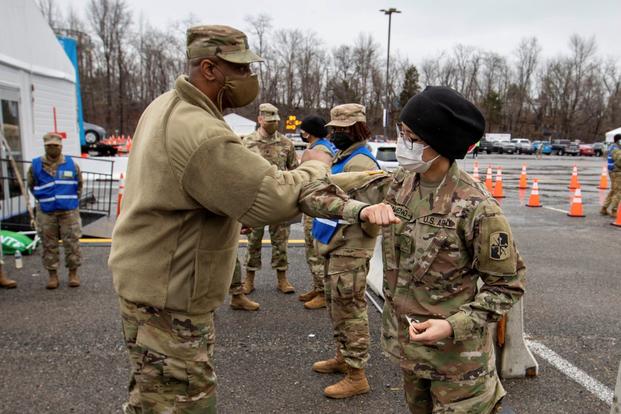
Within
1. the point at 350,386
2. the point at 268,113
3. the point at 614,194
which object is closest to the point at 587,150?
the point at 614,194

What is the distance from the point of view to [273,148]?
612cm

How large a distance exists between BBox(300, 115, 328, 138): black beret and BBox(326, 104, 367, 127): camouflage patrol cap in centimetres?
97

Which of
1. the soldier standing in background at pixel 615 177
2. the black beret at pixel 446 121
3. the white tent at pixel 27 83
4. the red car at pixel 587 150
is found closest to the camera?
the black beret at pixel 446 121

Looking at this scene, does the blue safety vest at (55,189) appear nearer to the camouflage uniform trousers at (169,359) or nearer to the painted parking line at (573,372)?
the camouflage uniform trousers at (169,359)

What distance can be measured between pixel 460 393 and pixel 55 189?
18.0 ft

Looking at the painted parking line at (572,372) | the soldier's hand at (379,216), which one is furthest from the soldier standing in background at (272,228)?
the soldier's hand at (379,216)

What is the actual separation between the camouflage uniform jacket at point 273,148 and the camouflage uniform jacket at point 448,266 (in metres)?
3.98

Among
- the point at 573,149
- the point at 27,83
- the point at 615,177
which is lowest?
the point at 615,177

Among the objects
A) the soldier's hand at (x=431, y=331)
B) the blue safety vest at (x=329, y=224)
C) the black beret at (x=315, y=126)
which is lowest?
the soldier's hand at (x=431, y=331)

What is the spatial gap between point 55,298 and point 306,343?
3085 millimetres

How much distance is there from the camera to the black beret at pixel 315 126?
4930 millimetres

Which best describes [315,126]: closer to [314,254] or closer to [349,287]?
[314,254]

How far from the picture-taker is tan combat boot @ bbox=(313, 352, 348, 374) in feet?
12.9

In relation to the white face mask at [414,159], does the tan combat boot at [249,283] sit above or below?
below
